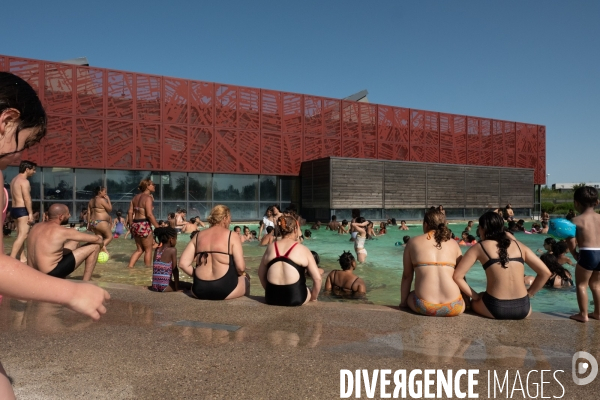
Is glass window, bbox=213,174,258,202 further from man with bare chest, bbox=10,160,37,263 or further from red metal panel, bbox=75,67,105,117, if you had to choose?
man with bare chest, bbox=10,160,37,263

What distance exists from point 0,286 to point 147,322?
3.41m

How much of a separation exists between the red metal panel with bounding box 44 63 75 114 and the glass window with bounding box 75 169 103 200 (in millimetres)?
3067

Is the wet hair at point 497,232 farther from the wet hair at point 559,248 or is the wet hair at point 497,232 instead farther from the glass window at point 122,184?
the glass window at point 122,184

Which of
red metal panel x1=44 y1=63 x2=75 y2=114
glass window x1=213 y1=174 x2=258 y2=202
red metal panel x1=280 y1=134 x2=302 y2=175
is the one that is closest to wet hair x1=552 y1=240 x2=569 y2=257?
glass window x1=213 y1=174 x2=258 y2=202

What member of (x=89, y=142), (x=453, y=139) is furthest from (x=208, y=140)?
(x=453, y=139)

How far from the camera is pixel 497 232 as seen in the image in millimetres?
5102

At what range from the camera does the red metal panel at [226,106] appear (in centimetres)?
2659

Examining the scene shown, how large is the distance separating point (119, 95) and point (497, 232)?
912 inches

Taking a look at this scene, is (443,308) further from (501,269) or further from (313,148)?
(313,148)

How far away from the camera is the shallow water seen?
338 inches

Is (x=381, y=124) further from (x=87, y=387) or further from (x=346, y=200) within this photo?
(x=87, y=387)

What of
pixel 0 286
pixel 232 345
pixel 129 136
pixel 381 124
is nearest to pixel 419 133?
pixel 381 124

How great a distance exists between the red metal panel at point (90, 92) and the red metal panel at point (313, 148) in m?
11.7

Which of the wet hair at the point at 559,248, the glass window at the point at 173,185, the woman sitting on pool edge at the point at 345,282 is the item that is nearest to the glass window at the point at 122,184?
the glass window at the point at 173,185
